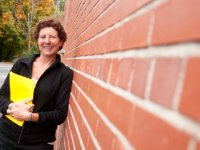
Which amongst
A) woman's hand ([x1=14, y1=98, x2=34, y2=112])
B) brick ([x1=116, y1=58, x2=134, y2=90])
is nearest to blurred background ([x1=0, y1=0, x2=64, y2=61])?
woman's hand ([x1=14, y1=98, x2=34, y2=112])

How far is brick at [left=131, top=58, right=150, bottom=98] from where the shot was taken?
114 cm

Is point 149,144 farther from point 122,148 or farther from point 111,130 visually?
point 111,130

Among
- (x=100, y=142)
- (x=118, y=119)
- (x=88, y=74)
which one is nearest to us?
(x=118, y=119)

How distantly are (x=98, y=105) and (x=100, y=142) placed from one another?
0.25 m

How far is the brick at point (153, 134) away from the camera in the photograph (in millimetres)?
827

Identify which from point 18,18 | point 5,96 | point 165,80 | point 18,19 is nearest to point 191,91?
Answer: point 165,80

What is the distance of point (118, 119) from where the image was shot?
4.64 feet

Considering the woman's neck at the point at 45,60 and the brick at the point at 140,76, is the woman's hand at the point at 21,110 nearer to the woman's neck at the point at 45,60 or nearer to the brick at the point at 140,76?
the woman's neck at the point at 45,60

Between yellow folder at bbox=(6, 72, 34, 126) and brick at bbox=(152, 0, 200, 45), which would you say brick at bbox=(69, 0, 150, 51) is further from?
yellow folder at bbox=(6, 72, 34, 126)

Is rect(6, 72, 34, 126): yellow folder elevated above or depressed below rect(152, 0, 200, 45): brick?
below

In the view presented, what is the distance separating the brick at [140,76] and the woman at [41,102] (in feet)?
6.91

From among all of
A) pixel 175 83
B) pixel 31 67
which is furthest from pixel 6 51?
pixel 175 83

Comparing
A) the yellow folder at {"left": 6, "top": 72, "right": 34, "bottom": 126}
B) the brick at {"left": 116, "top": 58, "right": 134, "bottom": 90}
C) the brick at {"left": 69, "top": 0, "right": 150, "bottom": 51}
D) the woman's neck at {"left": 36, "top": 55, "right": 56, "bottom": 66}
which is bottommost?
the yellow folder at {"left": 6, "top": 72, "right": 34, "bottom": 126}

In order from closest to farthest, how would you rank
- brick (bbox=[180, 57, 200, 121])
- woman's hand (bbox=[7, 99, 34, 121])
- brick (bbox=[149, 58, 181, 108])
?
brick (bbox=[180, 57, 200, 121])
brick (bbox=[149, 58, 181, 108])
woman's hand (bbox=[7, 99, 34, 121])
